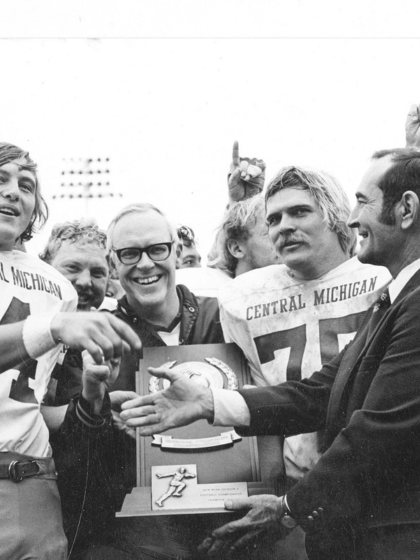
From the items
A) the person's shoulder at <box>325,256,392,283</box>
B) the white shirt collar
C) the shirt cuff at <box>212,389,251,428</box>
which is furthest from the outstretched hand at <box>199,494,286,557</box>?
the person's shoulder at <box>325,256,392,283</box>

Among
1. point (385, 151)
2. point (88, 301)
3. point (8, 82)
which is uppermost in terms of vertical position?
point (8, 82)

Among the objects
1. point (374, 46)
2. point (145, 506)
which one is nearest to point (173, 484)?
point (145, 506)

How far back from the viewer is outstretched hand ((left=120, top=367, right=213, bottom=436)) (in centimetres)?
218

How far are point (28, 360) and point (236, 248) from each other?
48.2 inches

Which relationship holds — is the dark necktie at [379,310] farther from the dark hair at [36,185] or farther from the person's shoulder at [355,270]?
the dark hair at [36,185]

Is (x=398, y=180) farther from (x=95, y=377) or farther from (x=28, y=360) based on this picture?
(x=28, y=360)

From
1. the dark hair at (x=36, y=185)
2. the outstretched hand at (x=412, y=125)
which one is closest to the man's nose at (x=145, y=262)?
the dark hair at (x=36, y=185)

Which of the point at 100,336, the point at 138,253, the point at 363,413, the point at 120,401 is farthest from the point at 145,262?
the point at 363,413

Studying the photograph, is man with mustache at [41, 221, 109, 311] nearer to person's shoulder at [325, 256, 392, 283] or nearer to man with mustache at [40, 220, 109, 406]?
man with mustache at [40, 220, 109, 406]

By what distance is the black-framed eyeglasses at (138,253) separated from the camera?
2.72 m

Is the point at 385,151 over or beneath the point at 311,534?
over

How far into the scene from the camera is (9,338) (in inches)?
81.9

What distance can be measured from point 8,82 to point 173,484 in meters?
1.81

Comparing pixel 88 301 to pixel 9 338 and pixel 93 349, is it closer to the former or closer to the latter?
pixel 9 338
